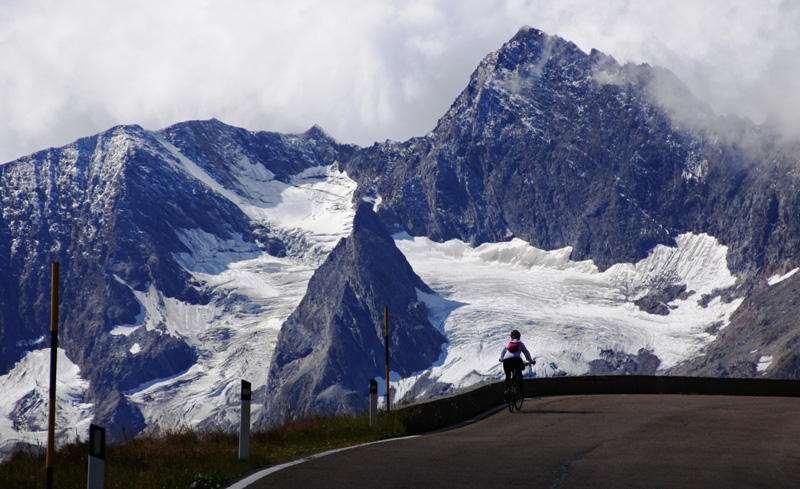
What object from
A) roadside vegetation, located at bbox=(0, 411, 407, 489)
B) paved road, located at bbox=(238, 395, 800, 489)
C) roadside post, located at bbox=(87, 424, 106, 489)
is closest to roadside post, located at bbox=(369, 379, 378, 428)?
roadside vegetation, located at bbox=(0, 411, 407, 489)

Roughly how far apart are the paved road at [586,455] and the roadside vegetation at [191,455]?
920 mm

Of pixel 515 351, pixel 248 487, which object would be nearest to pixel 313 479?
pixel 248 487

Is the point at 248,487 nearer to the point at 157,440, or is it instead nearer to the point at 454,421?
the point at 157,440

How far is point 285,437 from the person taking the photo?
2130 cm

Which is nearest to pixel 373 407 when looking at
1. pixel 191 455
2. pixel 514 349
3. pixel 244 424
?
pixel 191 455

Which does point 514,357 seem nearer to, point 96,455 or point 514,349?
point 514,349

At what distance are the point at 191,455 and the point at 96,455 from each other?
4.61 metres

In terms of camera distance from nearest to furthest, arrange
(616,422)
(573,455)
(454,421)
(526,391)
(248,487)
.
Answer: (248,487) → (573,455) → (616,422) → (454,421) → (526,391)

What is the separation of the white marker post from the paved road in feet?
3.33

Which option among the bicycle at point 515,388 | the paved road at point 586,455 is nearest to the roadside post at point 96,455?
the paved road at point 586,455

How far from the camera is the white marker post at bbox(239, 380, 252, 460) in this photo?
16594mm

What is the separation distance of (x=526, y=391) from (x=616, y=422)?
485 inches

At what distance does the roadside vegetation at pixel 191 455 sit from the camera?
15.1 metres

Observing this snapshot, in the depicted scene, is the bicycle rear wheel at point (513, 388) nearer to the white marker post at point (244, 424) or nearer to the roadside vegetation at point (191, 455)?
the roadside vegetation at point (191, 455)
